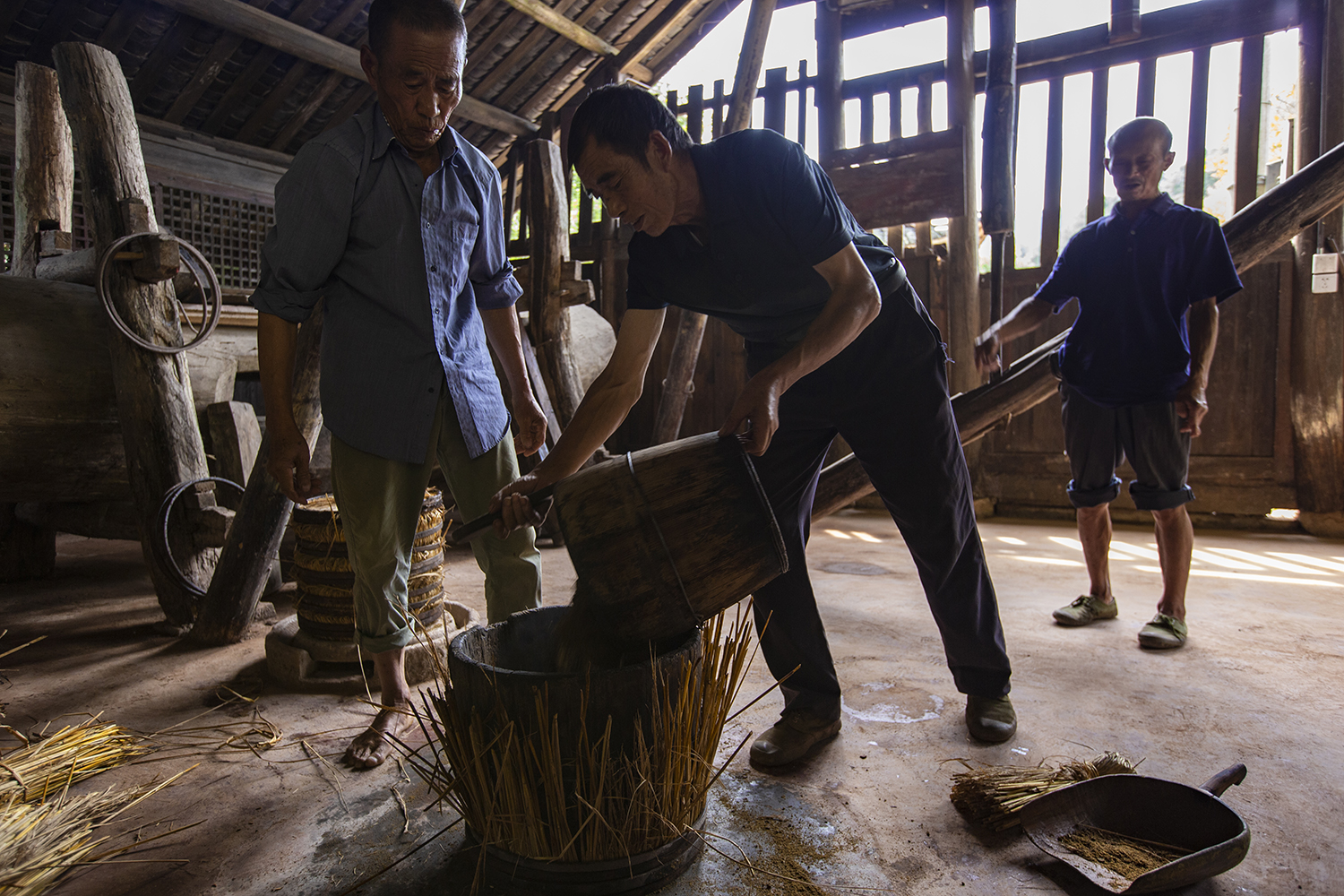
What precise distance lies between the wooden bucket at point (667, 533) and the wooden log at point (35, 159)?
4524 mm

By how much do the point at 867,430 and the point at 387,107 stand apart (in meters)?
1.53

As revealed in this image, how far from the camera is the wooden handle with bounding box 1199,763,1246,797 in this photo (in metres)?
1.80

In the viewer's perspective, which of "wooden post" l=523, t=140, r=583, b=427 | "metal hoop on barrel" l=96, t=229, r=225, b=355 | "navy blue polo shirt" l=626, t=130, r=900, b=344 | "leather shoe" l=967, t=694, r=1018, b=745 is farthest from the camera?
"wooden post" l=523, t=140, r=583, b=427

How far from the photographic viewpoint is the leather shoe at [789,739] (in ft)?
7.06

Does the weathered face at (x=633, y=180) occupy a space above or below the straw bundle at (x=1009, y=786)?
above

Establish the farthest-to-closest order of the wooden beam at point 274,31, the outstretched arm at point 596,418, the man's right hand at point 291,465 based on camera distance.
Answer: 1. the wooden beam at point 274,31
2. the man's right hand at point 291,465
3. the outstretched arm at point 596,418

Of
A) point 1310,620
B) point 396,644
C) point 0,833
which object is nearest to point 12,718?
point 0,833


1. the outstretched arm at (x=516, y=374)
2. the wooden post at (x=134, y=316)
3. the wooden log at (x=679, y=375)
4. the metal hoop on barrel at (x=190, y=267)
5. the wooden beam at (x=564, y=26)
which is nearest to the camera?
the outstretched arm at (x=516, y=374)

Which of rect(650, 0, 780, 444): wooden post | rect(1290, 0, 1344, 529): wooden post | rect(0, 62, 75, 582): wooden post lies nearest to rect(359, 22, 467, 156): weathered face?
rect(0, 62, 75, 582): wooden post

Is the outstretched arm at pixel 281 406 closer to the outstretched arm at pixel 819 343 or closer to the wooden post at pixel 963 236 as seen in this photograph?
the outstretched arm at pixel 819 343

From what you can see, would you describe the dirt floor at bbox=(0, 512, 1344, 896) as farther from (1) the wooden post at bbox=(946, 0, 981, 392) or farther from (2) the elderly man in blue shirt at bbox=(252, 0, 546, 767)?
(1) the wooden post at bbox=(946, 0, 981, 392)

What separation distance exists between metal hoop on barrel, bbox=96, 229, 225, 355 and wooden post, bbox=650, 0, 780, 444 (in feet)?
10.2

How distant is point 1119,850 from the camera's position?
5.54 ft

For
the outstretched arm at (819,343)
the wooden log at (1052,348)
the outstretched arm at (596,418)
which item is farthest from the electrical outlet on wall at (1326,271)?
the outstretched arm at (596,418)
